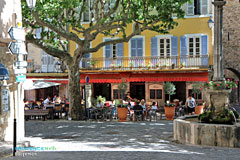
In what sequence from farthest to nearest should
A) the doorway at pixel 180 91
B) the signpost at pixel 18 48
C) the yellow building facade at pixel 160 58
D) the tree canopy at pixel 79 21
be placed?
the doorway at pixel 180 91, the yellow building facade at pixel 160 58, the tree canopy at pixel 79 21, the signpost at pixel 18 48

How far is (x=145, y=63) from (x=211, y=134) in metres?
15.7

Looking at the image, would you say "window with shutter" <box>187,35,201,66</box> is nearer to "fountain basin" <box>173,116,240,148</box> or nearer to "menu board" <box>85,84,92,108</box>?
"menu board" <box>85,84,92,108</box>

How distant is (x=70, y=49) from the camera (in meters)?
27.3

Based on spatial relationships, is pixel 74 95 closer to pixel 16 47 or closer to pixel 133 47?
pixel 16 47

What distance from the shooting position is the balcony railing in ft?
79.9

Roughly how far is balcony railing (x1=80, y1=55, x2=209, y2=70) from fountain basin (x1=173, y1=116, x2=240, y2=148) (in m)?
14.3

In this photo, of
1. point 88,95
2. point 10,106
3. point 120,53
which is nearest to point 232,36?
point 120,53

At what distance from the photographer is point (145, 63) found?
2531cm

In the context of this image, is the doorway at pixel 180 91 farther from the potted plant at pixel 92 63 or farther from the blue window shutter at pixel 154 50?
the potted plant at pixel 92 63

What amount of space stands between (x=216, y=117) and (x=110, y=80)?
15.4 meters

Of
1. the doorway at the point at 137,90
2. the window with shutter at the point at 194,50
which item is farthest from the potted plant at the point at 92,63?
the window with shutter at the point at 194,50

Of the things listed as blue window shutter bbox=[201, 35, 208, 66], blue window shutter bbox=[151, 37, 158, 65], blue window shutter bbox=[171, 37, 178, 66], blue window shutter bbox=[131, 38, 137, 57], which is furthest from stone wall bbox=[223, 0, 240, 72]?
blue window shutter bbox=[131, 38, 137, 57]

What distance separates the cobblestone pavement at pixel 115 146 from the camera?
8.47 meters

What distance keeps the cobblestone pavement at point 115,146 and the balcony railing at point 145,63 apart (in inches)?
439
